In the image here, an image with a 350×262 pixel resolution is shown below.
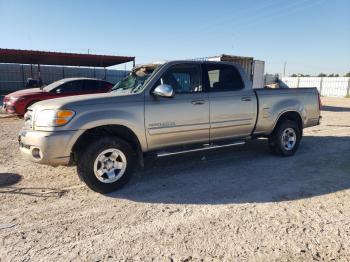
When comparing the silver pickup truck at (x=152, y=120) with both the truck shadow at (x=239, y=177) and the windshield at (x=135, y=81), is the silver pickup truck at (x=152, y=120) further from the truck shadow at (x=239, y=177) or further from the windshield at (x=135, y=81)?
the truck shadow at (x=239, y=177)

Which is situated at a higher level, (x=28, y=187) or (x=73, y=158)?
(x=73, y=158)

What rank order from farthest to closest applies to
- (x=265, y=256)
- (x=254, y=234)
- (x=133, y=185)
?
(x=133, y=185) → (x=254, y=234) → (x=265, y=256)

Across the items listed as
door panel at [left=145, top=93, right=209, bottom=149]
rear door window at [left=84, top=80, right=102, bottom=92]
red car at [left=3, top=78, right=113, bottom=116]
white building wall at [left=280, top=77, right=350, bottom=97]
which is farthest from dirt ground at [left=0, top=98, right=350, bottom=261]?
white building wall at [left=280, top=77, right=350, bottom=97]

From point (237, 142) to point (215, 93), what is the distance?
43.8 inches

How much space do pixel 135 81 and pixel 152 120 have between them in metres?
1.01

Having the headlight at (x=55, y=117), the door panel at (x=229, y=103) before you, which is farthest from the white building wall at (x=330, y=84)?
the headlight at (x=55, y=117)

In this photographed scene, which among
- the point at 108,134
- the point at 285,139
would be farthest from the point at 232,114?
the point at 108,134

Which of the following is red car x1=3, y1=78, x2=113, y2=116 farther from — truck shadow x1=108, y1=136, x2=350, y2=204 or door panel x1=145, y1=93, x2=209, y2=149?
door panel x1=145, y1=93, x2=209, y2=149

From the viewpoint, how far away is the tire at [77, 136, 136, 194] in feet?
14.9

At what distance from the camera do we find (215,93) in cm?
569

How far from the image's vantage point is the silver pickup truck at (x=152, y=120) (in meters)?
4.46

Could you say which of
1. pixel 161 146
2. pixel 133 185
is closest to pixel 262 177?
pixel 161 146

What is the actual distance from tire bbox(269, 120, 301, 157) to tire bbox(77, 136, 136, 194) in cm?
331

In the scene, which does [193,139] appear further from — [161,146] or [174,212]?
[174,212]
